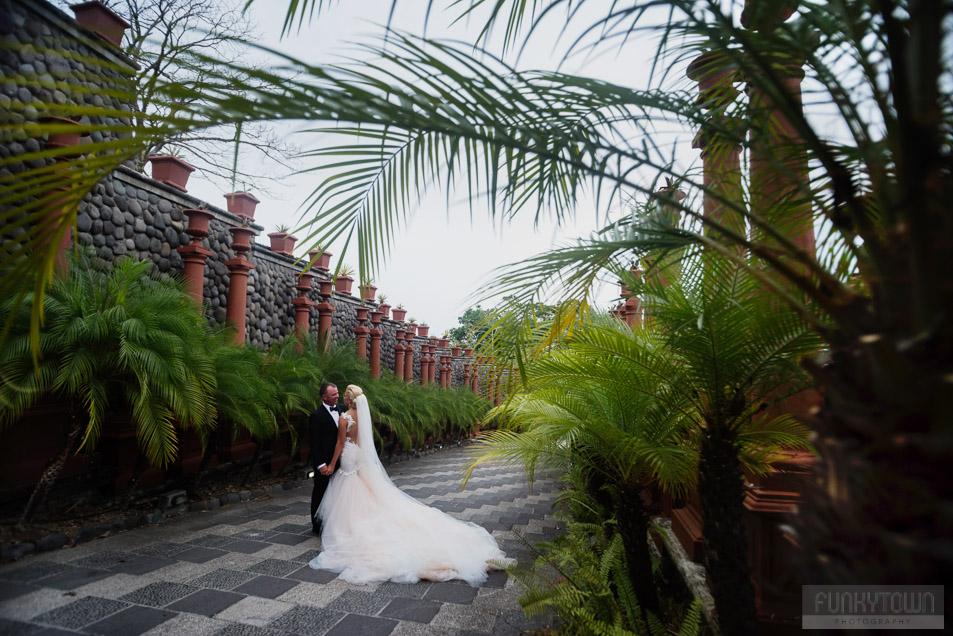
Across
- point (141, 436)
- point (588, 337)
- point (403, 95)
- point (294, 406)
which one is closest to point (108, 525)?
point (141, 436)

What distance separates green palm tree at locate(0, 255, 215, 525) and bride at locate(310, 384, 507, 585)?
4.83 feet

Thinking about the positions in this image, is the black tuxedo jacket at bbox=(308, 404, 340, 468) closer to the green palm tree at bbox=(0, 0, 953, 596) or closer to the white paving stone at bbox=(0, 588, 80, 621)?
the white paving stone at bbox=(0, 588, 80, 621)

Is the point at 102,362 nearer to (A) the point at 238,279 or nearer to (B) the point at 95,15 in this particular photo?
(A) the point at 238,279

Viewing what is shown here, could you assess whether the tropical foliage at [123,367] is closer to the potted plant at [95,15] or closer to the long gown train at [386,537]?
the long gown train at [386,537]

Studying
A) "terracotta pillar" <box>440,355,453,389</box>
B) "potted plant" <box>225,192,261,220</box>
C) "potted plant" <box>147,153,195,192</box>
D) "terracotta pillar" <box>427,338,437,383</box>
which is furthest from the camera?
"terracotta pillar" <box>440,355,453,389</box>

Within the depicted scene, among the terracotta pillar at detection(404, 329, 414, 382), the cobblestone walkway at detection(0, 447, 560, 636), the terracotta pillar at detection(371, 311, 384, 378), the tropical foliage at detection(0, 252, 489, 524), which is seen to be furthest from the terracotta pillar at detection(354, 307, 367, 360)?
Result: the cobblestone walkway at detection(0, 447, 560, 636)

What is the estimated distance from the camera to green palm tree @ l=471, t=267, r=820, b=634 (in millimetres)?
2262

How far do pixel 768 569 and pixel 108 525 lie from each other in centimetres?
505

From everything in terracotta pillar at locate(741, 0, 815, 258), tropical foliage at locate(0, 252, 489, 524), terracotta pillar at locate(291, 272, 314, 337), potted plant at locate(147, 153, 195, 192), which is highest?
potted plant at locate(147, 153, 195, 192)

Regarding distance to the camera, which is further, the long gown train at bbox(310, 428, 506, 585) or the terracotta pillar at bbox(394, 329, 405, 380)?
the terracotta pillar at bbox(394, 329, 405, 380)

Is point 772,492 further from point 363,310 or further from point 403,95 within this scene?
point 363,310

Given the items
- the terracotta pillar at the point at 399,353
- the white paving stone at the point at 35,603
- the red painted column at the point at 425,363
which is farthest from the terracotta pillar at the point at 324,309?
the red painted column at the point at 425,363

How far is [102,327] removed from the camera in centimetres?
389

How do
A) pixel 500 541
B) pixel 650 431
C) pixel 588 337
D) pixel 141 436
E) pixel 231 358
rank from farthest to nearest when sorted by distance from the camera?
pixel 231 358 < pixel 500 541 < pixel 141 436 < pixel 650 431 < pixel 588 337
